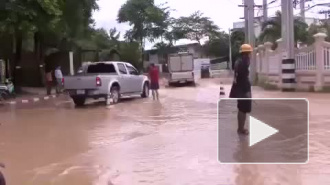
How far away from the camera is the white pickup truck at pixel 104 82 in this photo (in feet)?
57.3

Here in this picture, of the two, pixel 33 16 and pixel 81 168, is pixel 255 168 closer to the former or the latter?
pixel 81 168

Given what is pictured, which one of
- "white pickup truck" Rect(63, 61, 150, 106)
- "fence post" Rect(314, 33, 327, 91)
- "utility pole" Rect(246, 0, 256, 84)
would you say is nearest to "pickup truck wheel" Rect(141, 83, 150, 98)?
"white pickup truck" Rect(63, 61, 150, 106)

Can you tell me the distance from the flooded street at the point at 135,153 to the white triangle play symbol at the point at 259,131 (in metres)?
0.74

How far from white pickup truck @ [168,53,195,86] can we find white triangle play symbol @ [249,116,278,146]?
2448cm

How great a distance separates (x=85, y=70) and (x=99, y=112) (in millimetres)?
4244

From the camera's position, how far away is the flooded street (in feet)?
21.0

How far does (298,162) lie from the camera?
277 inches

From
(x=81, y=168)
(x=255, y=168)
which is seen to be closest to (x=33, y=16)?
(x=81, y=168)

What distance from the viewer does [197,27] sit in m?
67.6

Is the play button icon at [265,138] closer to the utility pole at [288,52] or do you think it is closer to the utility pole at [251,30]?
the utility pole at [288,52]

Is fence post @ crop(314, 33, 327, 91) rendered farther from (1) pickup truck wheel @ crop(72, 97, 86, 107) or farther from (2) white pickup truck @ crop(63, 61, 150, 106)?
(1) pickup truck wheel @ crop(72, 97, 86, 107)

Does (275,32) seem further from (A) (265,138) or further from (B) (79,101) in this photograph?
(A) (265,138)

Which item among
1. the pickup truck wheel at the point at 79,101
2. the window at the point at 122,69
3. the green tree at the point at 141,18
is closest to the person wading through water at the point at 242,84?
the pickup truck wheel at the point at 79,101

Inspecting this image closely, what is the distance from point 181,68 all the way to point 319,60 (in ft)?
59.4
